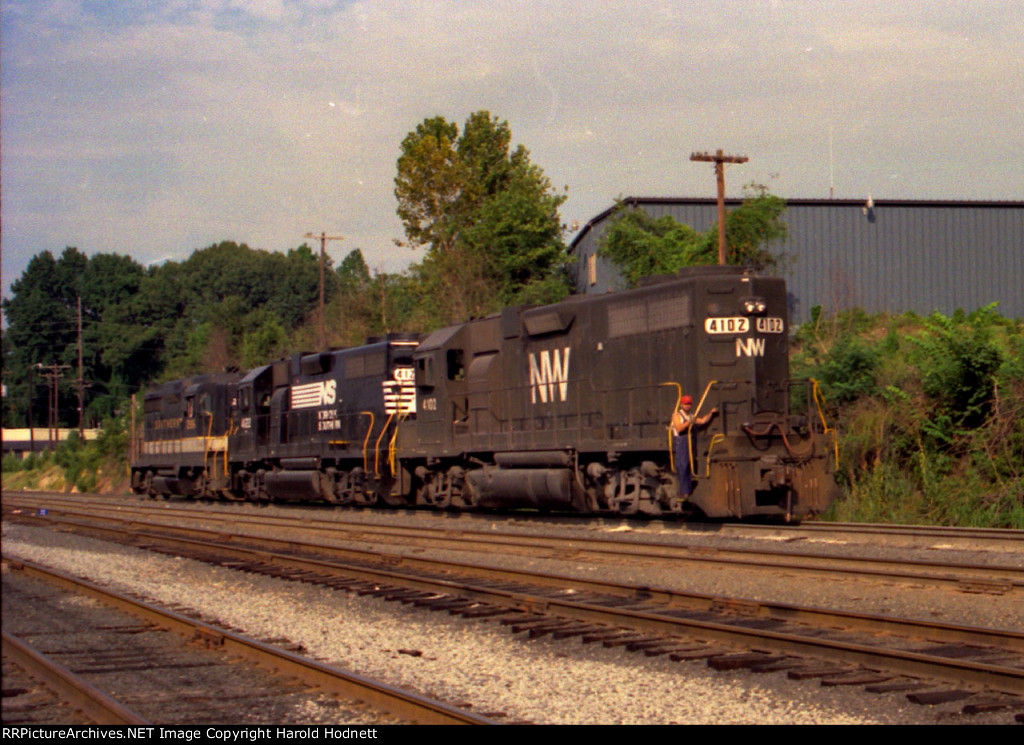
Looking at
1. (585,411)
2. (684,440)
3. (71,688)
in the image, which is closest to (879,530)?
(684,440)

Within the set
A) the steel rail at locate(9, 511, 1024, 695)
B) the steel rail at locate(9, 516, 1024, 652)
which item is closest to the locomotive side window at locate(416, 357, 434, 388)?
the steel rail at locate(9, 516, 1024, 652)

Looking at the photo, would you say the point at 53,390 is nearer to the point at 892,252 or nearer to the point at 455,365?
the point at 455,365

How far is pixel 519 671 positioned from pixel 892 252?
107 ft

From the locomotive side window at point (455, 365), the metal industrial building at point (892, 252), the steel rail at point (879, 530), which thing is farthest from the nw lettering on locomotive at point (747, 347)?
the metal industrial building at point (892, 252)

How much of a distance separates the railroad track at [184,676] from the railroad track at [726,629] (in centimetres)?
193

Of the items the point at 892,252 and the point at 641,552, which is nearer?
the point at 641,552

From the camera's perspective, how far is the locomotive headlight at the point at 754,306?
47.5ft

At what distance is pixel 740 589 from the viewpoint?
9141mm

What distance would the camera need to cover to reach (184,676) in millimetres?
6504

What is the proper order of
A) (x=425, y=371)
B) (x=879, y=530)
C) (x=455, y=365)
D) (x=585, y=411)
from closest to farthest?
(x=879, y=530) < (x=585, y=411) < (x=455, y=365) < (x=425, y=371)

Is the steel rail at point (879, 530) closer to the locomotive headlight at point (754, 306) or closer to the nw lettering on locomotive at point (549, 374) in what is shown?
the nw lettering on locomotive at point (549, 374)

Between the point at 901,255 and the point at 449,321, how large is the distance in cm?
1587

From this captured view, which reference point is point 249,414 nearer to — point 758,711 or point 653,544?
point 653,544

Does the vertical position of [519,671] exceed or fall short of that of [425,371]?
it falls short
